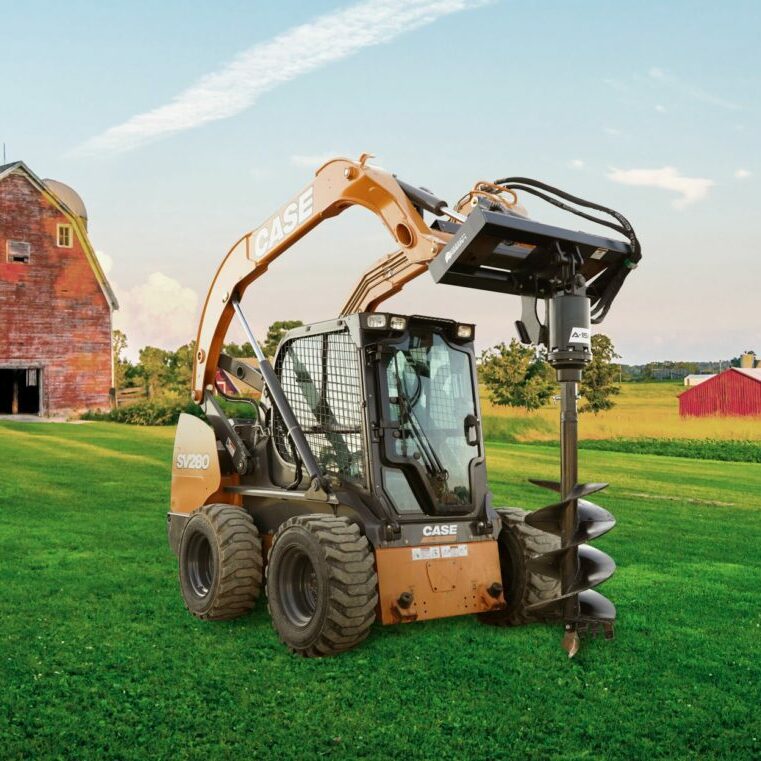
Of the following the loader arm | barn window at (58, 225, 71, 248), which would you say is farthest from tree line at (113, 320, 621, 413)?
the loader arm

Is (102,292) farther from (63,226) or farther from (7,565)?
(7,565)

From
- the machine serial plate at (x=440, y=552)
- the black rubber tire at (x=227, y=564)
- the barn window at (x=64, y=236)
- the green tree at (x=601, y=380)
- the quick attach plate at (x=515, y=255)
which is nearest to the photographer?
the quick attach plate at (x=515, y=255)

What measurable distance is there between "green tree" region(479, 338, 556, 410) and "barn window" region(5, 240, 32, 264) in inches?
752

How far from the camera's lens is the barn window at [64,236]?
30323mm

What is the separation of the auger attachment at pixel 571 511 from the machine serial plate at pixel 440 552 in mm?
626

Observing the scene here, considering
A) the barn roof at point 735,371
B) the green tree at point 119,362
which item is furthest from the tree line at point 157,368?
the barn roof at point 735,371

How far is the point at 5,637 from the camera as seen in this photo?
250 inches

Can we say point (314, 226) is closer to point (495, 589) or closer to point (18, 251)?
point (495, 589)

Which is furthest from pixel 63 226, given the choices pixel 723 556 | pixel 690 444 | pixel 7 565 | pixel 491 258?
pixel 491 258

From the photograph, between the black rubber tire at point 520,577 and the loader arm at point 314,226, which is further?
the black rubber tire at point 520,577

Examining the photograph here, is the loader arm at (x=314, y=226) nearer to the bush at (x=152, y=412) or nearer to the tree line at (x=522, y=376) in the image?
the bush at (x=152, y=412)

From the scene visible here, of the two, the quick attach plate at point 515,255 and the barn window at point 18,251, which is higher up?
the barn window at point 18,251

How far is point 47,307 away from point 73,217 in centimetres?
334

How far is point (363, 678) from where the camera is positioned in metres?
5.55
